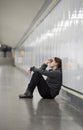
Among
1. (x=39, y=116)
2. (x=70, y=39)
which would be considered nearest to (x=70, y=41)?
(x=70, y=39)

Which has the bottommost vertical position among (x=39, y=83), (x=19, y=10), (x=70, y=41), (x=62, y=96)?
(x=62, y=96)

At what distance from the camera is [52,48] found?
10.1 metres

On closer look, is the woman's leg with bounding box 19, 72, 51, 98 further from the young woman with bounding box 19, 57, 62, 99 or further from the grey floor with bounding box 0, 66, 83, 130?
the grey floor with bounding box 0, 66, 83, 130

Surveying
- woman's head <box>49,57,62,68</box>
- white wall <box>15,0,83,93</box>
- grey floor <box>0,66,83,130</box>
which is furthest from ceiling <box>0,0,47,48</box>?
grey floor <box>0,66,83,130</box>

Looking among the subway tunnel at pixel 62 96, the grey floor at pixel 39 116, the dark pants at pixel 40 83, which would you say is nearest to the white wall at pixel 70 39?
the subway tunnel at pixel 62 96

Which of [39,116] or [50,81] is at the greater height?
[50,81]

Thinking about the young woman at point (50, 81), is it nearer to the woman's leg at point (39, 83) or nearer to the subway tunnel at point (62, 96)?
the woman's leg at point (39, 83)

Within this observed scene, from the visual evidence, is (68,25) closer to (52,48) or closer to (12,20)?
(52,48)

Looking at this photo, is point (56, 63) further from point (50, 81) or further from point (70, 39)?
point (70, 39)

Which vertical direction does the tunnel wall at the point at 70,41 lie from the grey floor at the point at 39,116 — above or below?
above

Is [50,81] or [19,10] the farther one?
[19,10]

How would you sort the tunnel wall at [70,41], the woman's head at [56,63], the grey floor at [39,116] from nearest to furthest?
1. the grey floor at [39,116]
2. the tunnel wall at [70,41]
3. the woman's head at [56,63]

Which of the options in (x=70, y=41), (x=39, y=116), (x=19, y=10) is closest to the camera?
(x=39, y=116)

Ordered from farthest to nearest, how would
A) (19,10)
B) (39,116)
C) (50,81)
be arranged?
(19,10) < (50,81) < (39,116)
